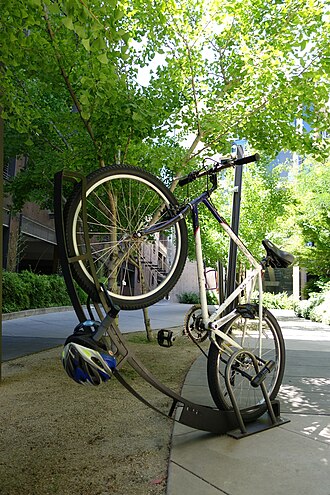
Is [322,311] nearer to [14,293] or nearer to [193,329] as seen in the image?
[14,293]

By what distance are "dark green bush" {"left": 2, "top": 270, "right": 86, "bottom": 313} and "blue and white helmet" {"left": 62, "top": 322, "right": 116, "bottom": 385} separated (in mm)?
12375

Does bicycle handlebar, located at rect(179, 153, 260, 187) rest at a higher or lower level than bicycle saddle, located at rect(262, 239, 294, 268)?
higher

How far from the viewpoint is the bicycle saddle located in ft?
13.6

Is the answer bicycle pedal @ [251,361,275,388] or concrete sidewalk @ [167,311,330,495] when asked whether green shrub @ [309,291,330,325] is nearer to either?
concrete sidewalk @ [167,311,330,495]

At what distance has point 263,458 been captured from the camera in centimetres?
324

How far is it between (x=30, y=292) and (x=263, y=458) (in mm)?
14043

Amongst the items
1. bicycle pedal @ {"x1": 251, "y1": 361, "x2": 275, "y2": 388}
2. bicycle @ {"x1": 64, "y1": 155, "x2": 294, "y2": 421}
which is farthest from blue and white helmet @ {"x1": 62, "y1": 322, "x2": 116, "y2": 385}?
bicycle pedal @ {"x1": 251, "y1": 361, "x2": 275, "y2": 388}

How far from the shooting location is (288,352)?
27.5ft

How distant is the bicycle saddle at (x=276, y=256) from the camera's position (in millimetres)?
4156

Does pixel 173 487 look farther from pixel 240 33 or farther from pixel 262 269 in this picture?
pixel 240 33

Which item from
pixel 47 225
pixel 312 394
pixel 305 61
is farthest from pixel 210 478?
pixel 47 225

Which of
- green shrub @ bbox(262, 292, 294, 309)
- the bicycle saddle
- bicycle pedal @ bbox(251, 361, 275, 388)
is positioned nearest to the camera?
bicycle pedal @ bbox(251, 361, 275, 388)

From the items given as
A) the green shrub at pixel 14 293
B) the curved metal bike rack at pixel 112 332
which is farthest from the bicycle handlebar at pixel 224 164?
the green shrub at pixel 14 293

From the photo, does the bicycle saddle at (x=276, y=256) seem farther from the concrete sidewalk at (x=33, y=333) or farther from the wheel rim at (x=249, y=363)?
the concrete sidewalk at (x=33, y=333)
